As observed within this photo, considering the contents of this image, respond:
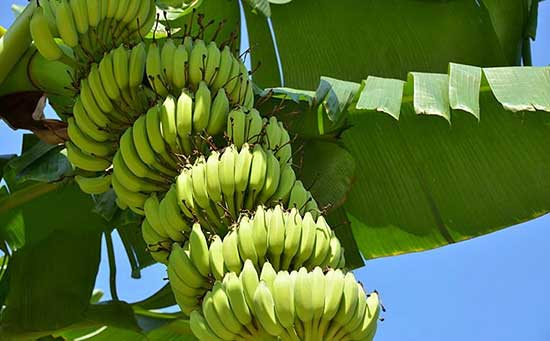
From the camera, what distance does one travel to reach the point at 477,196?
2279 millimetres

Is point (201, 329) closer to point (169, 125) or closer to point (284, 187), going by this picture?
point (284, 187)

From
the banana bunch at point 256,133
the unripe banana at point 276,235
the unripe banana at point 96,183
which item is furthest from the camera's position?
the unripe banana at point 96,183

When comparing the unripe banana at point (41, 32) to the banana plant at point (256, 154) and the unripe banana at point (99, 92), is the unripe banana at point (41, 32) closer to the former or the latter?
the banana plant at point (256, 154)

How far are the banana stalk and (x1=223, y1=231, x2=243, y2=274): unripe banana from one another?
789mm

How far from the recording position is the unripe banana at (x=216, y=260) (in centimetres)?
151

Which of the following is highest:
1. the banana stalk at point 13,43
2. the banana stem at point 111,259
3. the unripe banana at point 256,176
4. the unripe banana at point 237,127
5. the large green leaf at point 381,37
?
the banana stalk at point 13,43

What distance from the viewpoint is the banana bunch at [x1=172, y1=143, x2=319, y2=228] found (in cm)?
160

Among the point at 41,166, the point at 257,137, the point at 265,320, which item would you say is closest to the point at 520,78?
the point at 257,137

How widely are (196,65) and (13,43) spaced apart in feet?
→ 1.48

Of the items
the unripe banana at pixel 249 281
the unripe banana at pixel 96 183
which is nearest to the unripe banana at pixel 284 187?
the unripe banana at pixel 249 281

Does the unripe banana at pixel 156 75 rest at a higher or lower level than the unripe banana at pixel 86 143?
higher

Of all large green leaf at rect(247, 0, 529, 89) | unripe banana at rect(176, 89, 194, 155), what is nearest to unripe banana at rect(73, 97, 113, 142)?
unripe banana at rect(176, 89, 194, 155)

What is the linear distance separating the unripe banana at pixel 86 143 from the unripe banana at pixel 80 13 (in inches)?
7.8

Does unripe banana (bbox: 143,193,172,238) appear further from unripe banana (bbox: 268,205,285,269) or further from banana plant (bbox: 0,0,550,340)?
unripe banana (bbox: 268,205,285,269)
